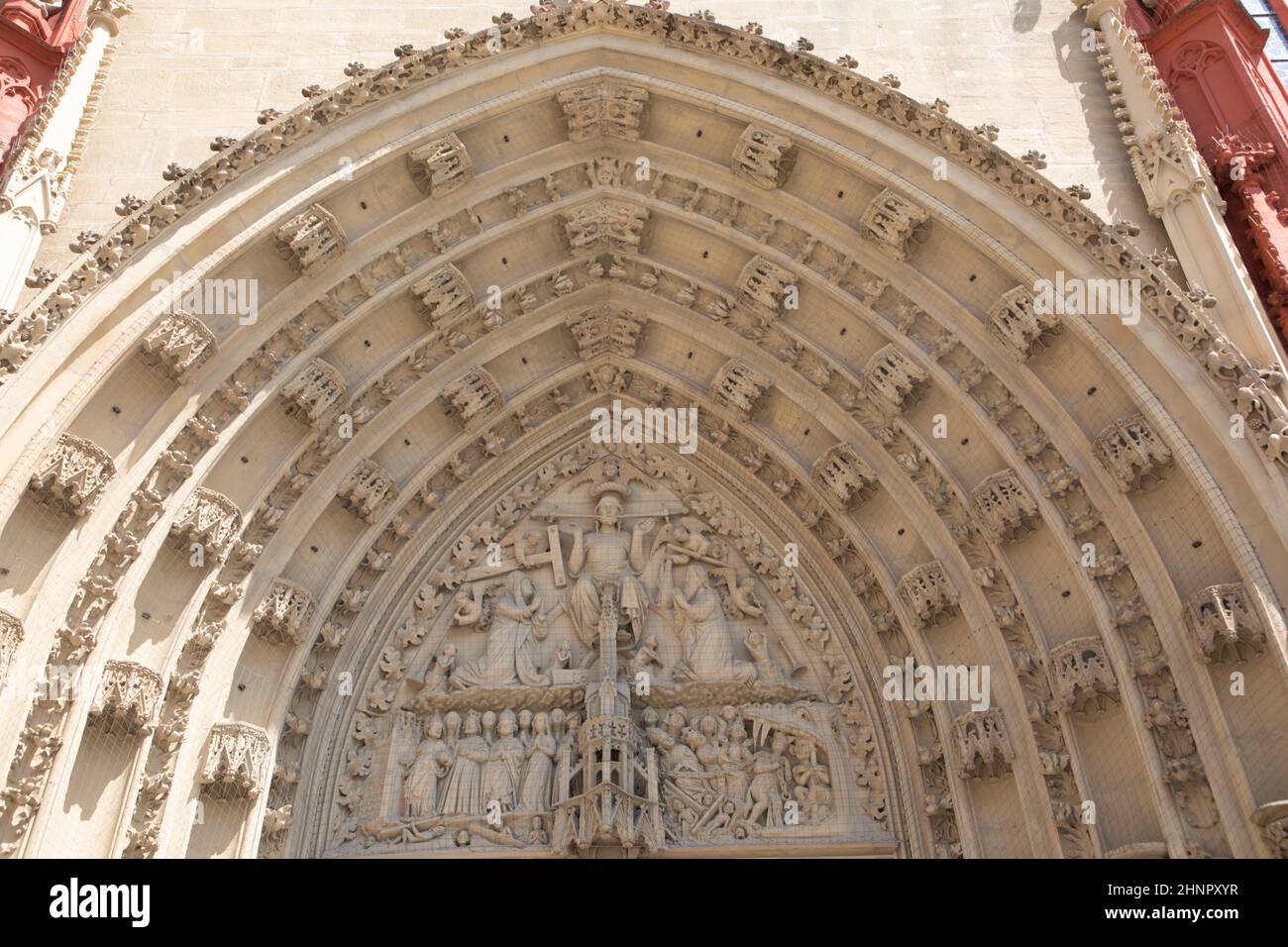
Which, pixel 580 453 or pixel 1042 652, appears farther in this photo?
pixel 580 453

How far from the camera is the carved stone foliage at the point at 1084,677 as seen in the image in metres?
9.43

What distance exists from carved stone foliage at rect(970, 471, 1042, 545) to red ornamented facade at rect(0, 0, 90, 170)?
9.50 meters

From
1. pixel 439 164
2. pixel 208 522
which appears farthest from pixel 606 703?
pixel 439 164

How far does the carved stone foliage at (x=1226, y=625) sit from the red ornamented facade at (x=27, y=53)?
11063 millimetres

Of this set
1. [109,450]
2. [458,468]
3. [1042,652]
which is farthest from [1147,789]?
[109,450]

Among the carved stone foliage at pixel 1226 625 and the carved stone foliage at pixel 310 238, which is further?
the carved stone foliage at pixel 310 238

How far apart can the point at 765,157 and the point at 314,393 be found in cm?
482

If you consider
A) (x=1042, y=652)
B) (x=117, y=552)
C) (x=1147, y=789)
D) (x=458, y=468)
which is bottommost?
(x=1147, y=789)

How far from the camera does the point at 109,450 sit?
33.3 ft

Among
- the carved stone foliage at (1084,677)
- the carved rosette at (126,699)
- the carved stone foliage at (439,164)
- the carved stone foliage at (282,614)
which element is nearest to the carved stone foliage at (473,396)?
the carved stone foliage at (439,164)

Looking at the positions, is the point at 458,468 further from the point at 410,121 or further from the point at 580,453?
the point at 410,121

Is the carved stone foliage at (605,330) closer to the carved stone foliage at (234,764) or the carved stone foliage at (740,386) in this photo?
the carved stone foliage at (740,386)

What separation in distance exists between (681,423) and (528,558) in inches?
85.6
